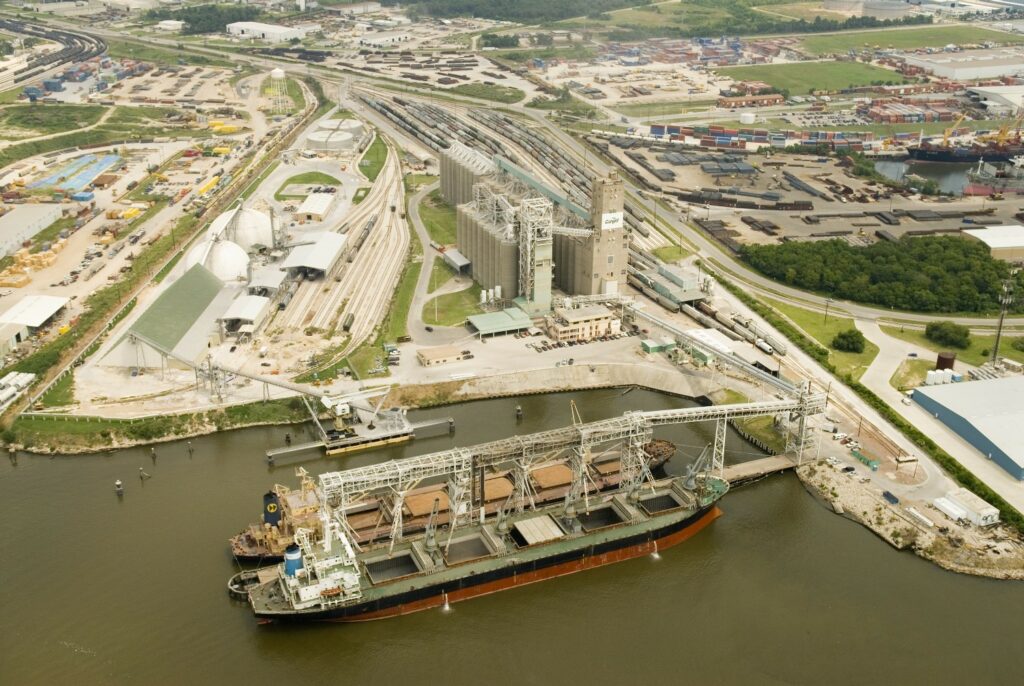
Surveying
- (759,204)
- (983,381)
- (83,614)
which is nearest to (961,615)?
(983,381)

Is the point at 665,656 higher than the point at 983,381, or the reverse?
the point at 983,381

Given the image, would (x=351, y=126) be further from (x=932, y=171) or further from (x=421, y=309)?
(x=932, y=171)

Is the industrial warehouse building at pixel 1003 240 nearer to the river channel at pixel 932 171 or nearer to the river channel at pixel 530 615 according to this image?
the river channel at pixel 932 171

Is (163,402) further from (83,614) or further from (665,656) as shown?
(665,656)

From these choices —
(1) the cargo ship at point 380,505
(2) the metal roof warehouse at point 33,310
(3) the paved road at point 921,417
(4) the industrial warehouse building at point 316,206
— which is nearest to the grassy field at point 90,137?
(4) the industrial warehouse building at point 316,206

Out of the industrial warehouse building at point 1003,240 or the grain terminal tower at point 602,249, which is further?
the industrial warehouse building at point 1003,240
